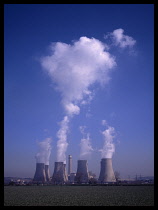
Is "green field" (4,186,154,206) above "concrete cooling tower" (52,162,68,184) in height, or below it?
above

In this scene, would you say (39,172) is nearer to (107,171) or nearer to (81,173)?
(81,173)

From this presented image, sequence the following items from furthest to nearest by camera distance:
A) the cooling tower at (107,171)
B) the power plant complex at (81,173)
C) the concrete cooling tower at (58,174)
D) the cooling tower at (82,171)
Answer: the concrete cooling tower at (58,174)
the cooling tower at (82,171)
the power plant complex at (81,173)
the cooling tower at (107,171)

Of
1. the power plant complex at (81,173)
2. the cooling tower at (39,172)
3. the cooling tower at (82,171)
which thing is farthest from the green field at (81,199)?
the cooling tower at (39,172)

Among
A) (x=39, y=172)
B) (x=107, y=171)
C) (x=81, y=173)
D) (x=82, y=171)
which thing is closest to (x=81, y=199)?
(x=107, y=171)

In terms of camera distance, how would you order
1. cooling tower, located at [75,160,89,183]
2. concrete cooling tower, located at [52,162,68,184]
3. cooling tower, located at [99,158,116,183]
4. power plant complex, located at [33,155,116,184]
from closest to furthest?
cooling tower, located at [99,158,116,183], power plant complex, located at [33,155,116,184], cooling tower, located at [75,160,89,183], concrete cooling tower, located at [52,162,68,184]

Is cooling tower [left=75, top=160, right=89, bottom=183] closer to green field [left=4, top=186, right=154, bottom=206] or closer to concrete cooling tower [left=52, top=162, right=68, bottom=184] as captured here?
concrete cooling tower [left=52, top=162, right=68, bottom=184]

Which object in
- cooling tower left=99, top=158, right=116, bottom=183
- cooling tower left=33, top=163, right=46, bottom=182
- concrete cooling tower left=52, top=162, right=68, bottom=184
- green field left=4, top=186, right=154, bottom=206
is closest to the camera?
green field left=4, top=186, right=154, bottom=206

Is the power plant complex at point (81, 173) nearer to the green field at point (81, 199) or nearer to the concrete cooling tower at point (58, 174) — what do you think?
the concrete cooling tower at point (58, 174)

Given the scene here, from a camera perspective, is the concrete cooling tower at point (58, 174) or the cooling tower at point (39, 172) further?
the concrete cooling tower at point (58, 174)

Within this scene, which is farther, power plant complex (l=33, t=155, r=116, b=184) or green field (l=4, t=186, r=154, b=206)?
power plant complex (l=33, t=155, r=116, b=184)

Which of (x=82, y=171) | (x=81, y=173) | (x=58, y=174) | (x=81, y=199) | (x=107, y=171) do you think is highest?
(x=81, y=199)

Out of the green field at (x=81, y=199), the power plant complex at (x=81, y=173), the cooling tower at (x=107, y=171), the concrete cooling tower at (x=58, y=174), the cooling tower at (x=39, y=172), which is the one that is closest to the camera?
the green field at (x=81, y=199)

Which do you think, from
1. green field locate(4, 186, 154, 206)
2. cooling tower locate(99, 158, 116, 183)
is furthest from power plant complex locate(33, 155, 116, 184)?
green field locate(4, 186, 154, 206)
